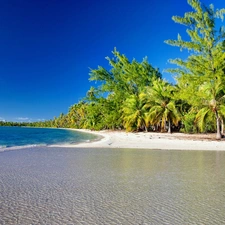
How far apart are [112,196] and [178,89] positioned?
24.3 m

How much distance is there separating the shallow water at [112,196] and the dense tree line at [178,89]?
12029mm

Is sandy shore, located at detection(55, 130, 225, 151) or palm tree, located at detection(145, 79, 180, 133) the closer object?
sandy shore, located at detection(55, 130, 225, 151)

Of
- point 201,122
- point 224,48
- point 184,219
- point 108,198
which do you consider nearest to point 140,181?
point 108,198

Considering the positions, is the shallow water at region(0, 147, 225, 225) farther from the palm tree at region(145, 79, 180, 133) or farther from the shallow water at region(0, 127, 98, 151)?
the palm tree at region(145, 79, 180, 133)

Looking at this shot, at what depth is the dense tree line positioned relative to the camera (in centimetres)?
1712

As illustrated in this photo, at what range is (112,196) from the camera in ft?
12.6

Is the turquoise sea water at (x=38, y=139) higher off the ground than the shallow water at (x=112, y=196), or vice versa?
the shallow water at (x=112, y=196)

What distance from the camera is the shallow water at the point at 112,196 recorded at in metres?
2.91

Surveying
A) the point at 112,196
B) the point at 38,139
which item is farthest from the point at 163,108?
the point at 112,196

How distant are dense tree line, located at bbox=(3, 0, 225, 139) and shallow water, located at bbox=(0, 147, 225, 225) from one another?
12.0m

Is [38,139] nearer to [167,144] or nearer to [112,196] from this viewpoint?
[167,144]

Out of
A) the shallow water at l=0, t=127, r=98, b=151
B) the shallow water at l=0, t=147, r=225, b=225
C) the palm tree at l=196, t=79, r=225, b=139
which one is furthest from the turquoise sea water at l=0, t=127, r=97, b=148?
the shallow water at l=0, t=147, r=225, b=225

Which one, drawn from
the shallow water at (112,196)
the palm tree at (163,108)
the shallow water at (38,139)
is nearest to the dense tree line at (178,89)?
the palm tree at (163,108)

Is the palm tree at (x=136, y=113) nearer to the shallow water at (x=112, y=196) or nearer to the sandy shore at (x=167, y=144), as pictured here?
the sandy shore at (x=167, y=144)
